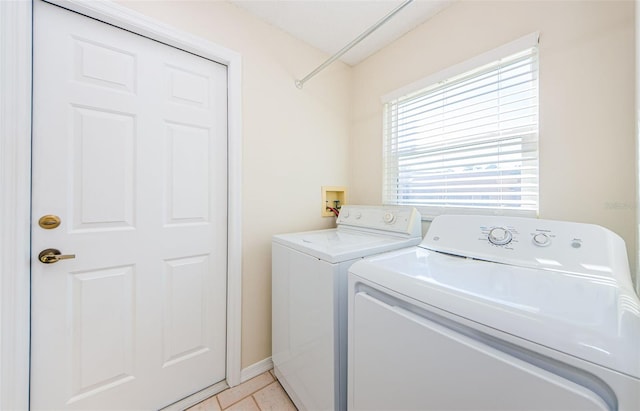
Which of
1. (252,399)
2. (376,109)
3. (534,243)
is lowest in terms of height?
(252,399)

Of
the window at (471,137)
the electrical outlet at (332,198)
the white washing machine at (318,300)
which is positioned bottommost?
the white washing machine at (318,300)

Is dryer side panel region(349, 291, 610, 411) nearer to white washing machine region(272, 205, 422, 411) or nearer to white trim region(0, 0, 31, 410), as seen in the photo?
white washing machine region(272, 205, 422, 411)

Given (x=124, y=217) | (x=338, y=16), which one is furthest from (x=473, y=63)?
(x=124, y=217)

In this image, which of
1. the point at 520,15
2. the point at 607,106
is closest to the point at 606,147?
the point at 607,106

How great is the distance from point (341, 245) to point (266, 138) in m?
0.93

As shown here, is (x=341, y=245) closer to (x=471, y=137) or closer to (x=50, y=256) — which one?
(x=471, y=137)

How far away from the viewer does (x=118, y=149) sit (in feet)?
4.00

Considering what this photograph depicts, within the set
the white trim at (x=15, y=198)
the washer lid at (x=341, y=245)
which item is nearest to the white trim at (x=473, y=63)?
the washer lid at (x=341, y=245)

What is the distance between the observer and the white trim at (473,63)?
Answer: 1220mm

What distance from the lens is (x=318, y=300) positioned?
3.77 ft

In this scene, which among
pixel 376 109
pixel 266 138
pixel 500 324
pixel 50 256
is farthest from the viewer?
pixel 376 109

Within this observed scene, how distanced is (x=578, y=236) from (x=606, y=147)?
1.55 ft

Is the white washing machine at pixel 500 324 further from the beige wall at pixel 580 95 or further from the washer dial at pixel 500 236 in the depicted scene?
the beige wall at pixel 580 95

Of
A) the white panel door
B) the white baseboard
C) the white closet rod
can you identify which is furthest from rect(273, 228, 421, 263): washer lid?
the white closet rod
